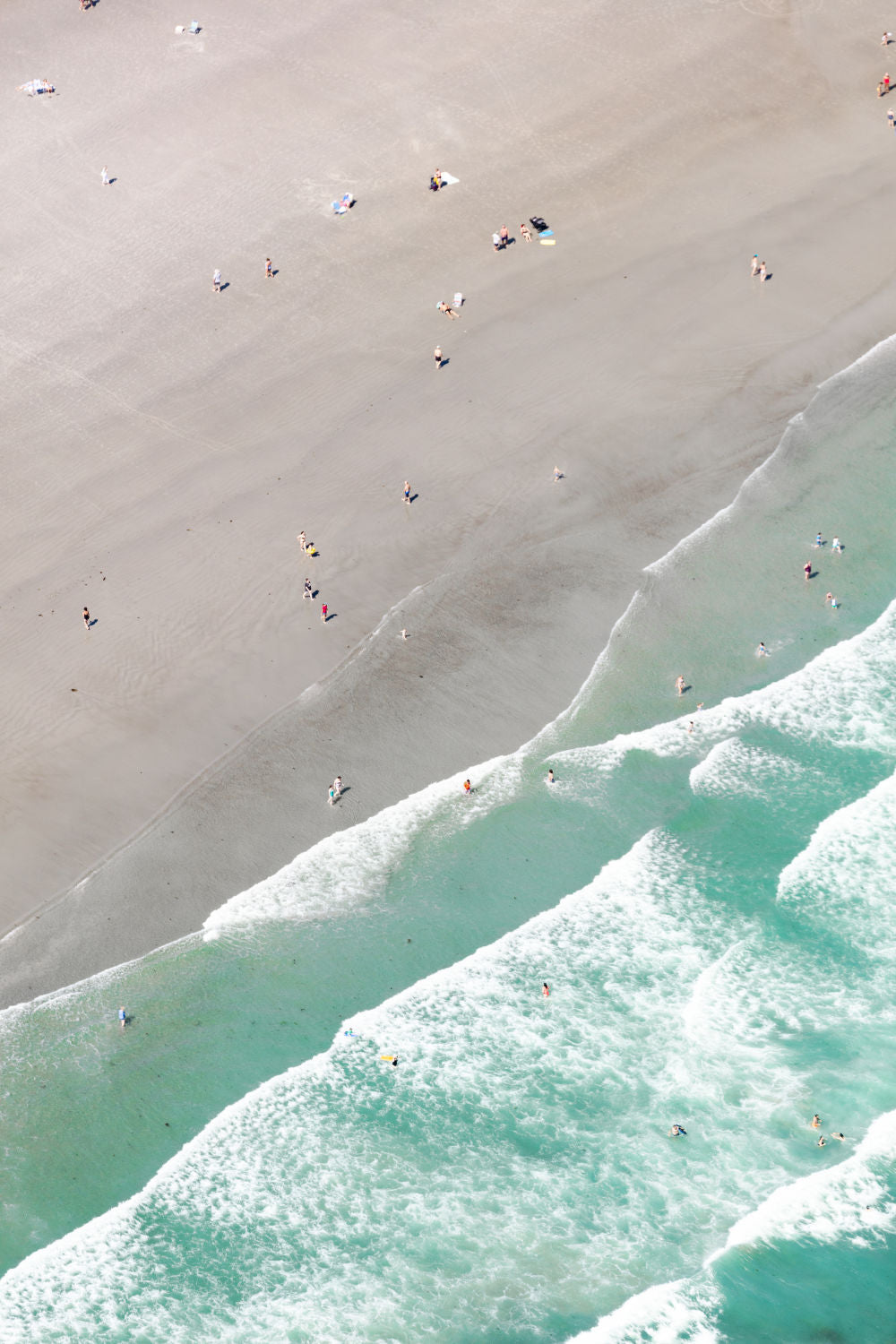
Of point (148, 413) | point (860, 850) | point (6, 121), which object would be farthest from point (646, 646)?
point (6, 121)

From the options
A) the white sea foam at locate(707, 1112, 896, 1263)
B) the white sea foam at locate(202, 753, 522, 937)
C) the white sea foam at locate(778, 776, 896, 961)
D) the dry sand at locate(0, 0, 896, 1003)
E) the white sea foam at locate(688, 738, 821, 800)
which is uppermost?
the dry sand at locate(0, 0, 896, 1003)

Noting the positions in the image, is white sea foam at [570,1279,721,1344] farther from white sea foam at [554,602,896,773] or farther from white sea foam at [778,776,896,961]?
white sea foam at [554,602,896,773]

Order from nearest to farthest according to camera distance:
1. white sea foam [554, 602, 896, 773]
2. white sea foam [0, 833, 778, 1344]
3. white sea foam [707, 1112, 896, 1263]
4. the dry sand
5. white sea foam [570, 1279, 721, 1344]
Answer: white sea foam [570, 1279, 721, 1344], white sea foam [0, 833, 778, 1344], white sea foam [707, 1112, 896, 1263], the dry sand, white sea foam [554, 602, 896, 773]

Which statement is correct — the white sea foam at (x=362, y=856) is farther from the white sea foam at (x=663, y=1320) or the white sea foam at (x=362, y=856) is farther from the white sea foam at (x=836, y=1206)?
the white sea foam at (x=836, y=1206)

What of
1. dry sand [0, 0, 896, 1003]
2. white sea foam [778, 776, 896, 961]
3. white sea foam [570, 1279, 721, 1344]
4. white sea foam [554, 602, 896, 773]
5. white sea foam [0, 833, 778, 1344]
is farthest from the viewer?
white sea foam [554, 602, 896, 773]

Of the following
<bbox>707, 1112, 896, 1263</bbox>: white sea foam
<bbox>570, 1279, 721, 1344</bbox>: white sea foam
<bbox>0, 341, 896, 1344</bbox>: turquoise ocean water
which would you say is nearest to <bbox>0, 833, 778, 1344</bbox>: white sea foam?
<bbox>0, 341, 896, 1344</bbox>: turquoise ocean water

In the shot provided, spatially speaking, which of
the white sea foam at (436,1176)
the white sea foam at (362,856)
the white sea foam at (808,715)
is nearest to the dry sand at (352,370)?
the white sea foam at (362,856)
